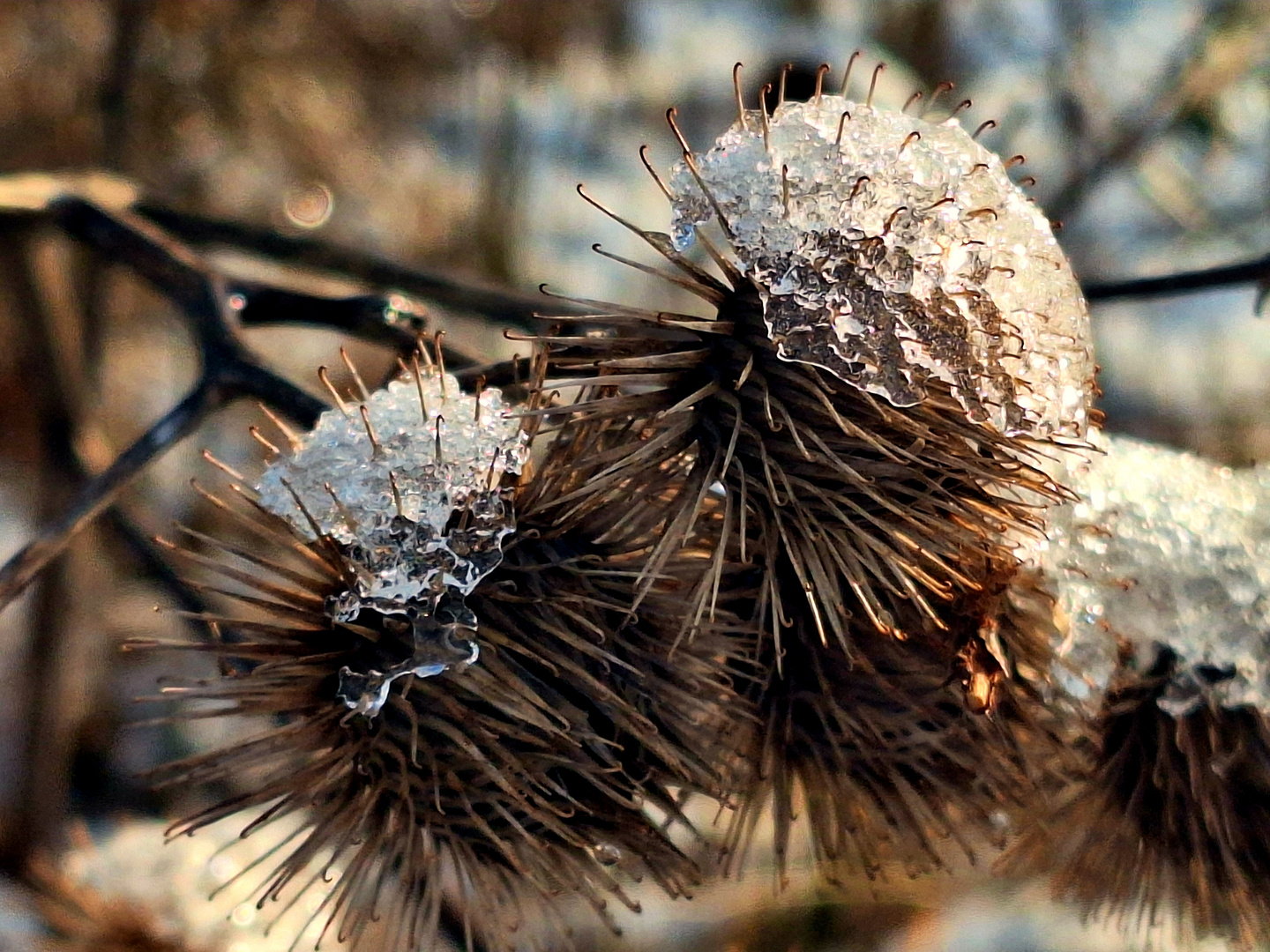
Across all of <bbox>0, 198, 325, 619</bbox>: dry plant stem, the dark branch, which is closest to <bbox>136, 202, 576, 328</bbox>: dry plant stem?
<bbox>0, 198, 325, 619</bbox>: dry plant stem

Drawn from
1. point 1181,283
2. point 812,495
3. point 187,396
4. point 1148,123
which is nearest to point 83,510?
point 187,396

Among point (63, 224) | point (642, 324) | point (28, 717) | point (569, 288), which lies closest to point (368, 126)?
point (569, 288)

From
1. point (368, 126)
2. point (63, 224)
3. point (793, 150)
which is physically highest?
point (368, 126)

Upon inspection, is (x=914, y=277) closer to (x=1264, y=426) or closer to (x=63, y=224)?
(x=63, y=224)

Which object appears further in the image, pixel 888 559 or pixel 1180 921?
pixel 1180 921

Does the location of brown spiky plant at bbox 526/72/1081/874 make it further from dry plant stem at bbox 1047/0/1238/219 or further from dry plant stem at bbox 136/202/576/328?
dry plant stem at bbox 1047/0/1238/219
